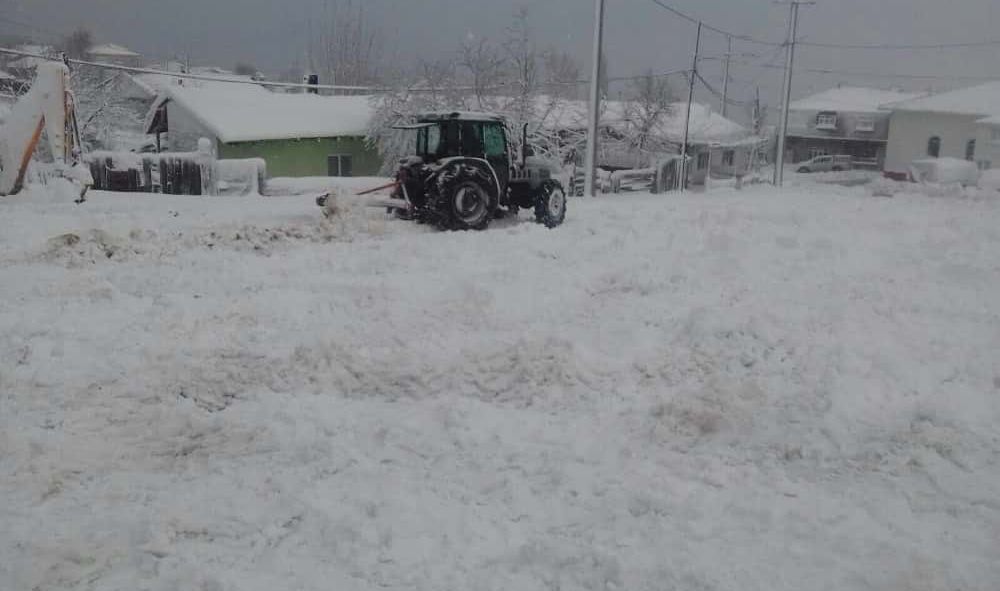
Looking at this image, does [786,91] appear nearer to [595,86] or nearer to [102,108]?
[595,86]

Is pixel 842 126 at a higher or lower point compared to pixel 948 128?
higher

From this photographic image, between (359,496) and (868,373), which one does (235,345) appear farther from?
(868,373)

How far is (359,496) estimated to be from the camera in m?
4.43

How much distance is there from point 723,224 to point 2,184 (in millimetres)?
14297

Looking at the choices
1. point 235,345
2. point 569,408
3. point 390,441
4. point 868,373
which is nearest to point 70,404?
point 235,345

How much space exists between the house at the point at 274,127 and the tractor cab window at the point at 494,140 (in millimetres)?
16812

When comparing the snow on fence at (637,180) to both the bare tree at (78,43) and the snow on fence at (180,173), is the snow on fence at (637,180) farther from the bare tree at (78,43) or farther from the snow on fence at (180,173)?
the bare tree at (78,43)

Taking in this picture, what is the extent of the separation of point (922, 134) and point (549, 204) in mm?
41710

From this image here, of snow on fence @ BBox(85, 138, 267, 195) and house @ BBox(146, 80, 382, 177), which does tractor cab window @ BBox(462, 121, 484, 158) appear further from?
house @ BBox(146, 80, 382, 177)

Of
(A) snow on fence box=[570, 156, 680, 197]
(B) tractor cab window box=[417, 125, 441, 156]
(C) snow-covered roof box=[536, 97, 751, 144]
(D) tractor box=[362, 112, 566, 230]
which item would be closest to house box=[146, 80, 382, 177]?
(C) snow-covered roof box=[536, 97, 751, 144]

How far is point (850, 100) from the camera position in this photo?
5884cm

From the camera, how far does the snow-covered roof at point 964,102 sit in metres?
41.9

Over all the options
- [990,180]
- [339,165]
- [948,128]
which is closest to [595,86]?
[339,165]

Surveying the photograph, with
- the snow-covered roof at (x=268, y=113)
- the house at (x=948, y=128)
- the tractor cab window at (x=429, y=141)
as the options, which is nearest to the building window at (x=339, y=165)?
the snow-covered roof at (x=268, y=113)
